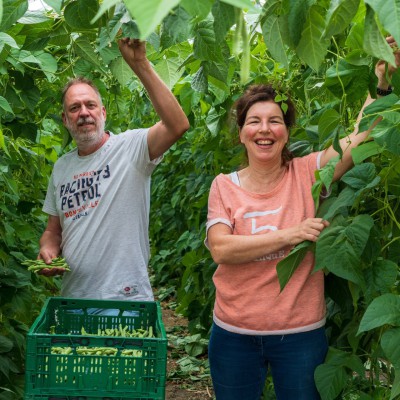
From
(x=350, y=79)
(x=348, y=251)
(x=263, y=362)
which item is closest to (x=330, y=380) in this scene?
(x=263, y=362)

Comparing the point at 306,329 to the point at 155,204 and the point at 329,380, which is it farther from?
the point at 155,204

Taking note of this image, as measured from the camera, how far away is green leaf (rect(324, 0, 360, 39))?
37.1 inches

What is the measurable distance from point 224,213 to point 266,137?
28 cm

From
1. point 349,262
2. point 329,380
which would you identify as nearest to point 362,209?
point 349,262

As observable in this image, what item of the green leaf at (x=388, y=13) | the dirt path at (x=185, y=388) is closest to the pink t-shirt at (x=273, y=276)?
the green leaf at (x=388, y=13)

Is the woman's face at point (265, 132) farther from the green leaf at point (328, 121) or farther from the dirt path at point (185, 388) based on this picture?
the dirt path at point (185, 388)

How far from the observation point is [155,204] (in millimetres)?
8070

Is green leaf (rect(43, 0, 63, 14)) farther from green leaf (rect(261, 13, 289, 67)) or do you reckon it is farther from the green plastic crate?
the green plastic crate

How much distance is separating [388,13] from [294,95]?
197cm

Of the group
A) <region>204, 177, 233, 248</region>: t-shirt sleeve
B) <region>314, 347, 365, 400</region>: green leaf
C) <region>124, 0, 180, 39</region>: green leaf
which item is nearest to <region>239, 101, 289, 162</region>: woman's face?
<region>204, 177, 233, 248</region>: t-shirt sleeve

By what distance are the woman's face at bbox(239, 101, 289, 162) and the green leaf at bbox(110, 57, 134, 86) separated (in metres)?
0.43

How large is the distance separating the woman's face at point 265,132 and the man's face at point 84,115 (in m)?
0.73

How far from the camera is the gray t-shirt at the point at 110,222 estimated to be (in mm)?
2631

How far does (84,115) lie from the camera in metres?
2.79
